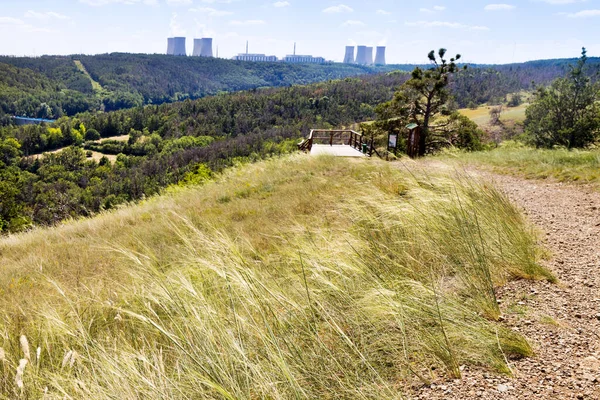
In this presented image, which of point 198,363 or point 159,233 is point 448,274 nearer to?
point 198,363

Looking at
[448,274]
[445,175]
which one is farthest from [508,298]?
[445,175]

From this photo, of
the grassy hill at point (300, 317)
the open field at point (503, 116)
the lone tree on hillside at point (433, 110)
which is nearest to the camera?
the grassy hill at point (300, 317)

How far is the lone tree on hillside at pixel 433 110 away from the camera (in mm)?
23828

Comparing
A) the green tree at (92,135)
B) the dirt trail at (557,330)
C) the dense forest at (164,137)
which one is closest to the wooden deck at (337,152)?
the dirt trail at (557,330)

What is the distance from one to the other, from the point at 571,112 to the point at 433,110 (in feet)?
24.3

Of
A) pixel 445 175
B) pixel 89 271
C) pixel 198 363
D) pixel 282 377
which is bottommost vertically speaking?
pixel 89 271

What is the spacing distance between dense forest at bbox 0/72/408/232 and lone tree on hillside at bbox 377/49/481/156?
41.5 metres

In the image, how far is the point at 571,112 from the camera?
67.0ft

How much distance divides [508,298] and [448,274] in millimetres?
466

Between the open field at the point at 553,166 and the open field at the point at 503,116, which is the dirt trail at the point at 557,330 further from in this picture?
the open field at the point at 503,116

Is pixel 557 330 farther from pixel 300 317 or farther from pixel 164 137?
pixel 164 137

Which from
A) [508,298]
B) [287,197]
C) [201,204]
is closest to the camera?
[508,298]

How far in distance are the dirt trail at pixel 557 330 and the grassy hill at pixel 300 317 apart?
0.36 ft

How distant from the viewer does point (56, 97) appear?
19288 centimetres
